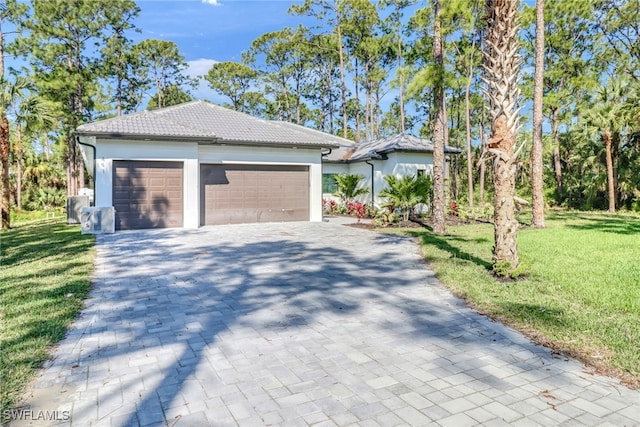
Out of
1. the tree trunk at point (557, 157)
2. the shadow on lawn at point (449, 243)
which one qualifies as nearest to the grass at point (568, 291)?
the shadow on lawn at point (449, 243)

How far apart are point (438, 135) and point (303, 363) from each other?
31.2ft

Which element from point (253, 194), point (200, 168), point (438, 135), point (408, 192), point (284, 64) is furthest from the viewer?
point (284, 64)

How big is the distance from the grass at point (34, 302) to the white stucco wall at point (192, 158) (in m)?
3.77

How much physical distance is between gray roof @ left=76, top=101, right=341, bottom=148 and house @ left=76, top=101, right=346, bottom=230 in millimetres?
28

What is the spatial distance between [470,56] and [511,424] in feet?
69.4

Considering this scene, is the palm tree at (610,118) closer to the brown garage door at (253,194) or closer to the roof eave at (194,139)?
the roof eave at (194,139)

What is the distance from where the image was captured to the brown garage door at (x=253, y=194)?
571 inches

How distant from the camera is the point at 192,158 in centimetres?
1355

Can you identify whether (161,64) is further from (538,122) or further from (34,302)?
(34,302)

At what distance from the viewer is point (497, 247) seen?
6.20 meters

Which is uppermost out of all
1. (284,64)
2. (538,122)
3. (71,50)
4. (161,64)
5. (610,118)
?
(284,64)

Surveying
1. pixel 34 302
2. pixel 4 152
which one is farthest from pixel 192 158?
pixel 34 302

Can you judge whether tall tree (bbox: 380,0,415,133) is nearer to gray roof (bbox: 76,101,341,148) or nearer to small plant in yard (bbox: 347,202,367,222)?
small plant in yard (bbox: 347,202,367,222)

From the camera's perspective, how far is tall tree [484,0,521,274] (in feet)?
19.5
